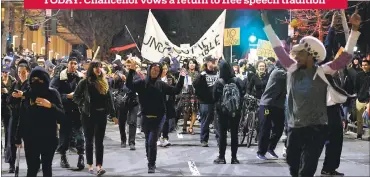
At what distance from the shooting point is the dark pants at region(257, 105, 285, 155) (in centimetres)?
1136

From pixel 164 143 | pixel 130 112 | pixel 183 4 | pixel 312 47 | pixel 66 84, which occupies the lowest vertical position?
pixel 164 143

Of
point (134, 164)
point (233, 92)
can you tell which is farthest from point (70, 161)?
point (233, 92)

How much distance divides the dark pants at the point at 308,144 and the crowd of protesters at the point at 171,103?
0.01 meters

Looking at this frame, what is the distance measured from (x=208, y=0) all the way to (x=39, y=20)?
28.6 m

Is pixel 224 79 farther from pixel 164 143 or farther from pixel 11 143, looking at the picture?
pixel 11 143

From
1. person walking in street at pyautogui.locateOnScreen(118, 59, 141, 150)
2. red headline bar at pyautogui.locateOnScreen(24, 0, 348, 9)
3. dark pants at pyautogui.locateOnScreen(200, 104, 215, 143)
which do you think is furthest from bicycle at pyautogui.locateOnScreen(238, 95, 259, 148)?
red headline bar at pyautogui.locateOnScreen(24, 0, 348, 9)

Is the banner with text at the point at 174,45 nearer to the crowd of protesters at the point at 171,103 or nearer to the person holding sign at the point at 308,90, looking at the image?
the crowd of protesters at the point at 171,103

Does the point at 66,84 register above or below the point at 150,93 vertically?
above

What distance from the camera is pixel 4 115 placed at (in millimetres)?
10680

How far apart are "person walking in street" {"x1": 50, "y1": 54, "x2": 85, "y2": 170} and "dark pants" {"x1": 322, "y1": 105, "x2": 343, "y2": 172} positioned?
388cm

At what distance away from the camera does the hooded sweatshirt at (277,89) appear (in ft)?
36.0

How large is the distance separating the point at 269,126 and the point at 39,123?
16.2 ft

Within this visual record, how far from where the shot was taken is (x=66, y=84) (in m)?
10.8

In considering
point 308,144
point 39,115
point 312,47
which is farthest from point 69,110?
point 312,47
